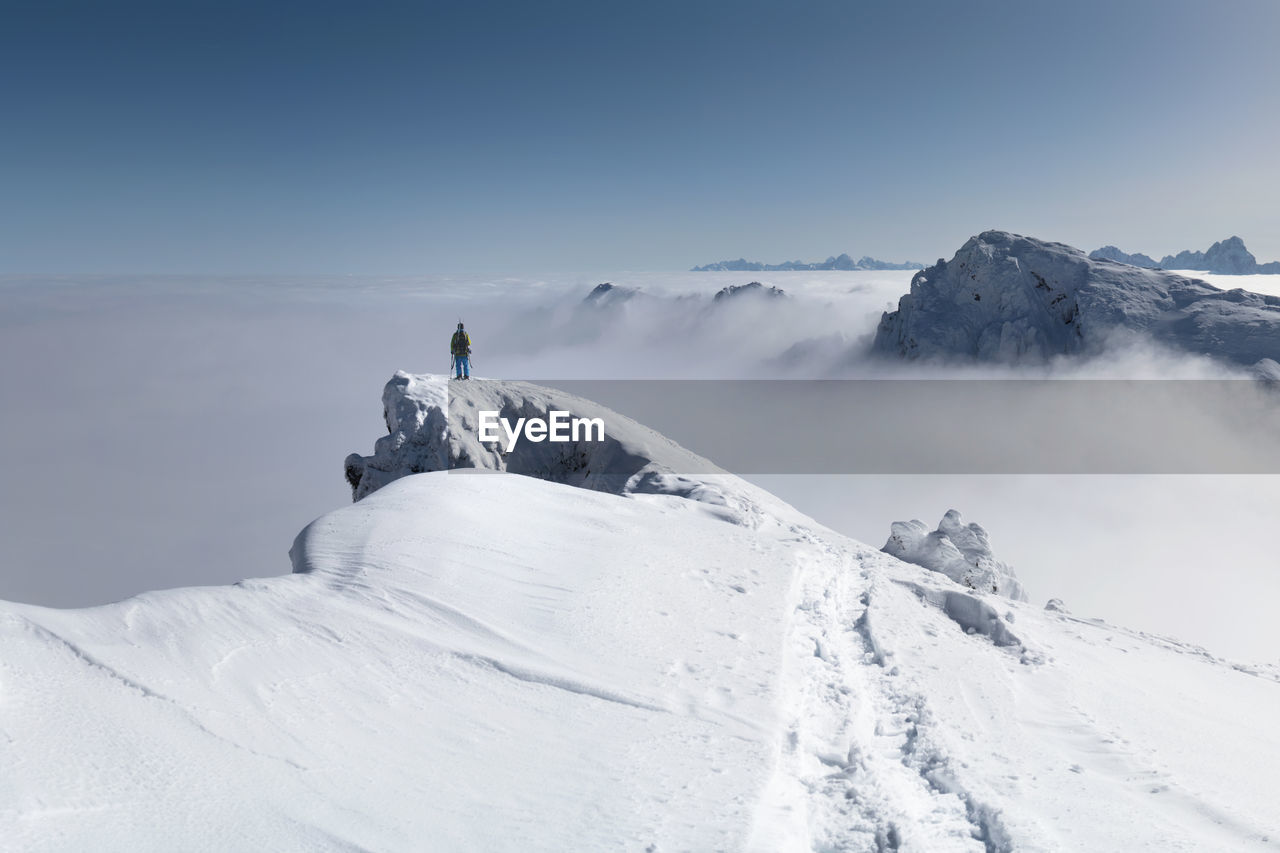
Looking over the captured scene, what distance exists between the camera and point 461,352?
2281 centimetres

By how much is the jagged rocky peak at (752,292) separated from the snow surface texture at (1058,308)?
312ft

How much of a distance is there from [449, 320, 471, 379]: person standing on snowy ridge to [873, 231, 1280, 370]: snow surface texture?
6591cm

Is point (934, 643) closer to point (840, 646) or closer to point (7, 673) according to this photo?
point (840, 646)

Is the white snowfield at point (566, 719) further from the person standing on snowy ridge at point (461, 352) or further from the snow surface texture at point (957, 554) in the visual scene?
the person standing on snowy ridge at point (461, 352)

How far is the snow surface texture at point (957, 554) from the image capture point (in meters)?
18.1

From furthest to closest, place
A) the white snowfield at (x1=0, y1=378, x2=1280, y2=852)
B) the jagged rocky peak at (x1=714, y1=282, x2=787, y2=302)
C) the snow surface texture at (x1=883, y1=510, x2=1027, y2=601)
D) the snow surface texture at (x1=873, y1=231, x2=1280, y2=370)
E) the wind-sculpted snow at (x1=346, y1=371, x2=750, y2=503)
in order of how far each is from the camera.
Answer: the jagged rocky peak at (x1=714, y1=282, x2=787, y2=302) → the snow surface texture at (x1=873, y1=231, x2=1280, y2=370) → the wind-sculpted snow at (x1=346, y1=371, x2=750, y2=503) → the snow surface texture at (x1=883, y1=510, x2=1027, y2=601) → the white snowfield at (x1=0, y1=378, x2=1280, y2=852)

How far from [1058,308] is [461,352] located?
68.6 meters

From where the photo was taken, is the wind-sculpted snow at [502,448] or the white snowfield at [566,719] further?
the wind-sculpted snow at [502,448]

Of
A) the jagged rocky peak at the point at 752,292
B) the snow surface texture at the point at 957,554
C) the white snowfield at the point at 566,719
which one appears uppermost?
the jagged rocky peak at the point at 752,292

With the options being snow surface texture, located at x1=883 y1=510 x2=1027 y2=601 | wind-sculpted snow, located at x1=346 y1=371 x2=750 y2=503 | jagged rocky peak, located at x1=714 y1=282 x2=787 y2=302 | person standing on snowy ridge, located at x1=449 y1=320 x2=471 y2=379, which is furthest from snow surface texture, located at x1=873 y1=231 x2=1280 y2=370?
jagged rocky peak, located at x1=714 y1=282 x2=787 y2=302

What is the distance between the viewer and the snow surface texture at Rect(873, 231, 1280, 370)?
6159 centimetres

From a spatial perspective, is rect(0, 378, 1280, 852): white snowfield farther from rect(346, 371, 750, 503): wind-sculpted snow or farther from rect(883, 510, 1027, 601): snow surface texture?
rect(346, 371, 750, 503): wind-sculpted snow

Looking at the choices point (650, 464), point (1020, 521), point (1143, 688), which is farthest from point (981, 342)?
point (1143, 688)

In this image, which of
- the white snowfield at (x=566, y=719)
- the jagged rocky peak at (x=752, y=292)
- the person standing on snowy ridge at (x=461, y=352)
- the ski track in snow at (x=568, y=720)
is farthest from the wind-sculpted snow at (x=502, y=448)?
the jagged rocky peak at (x=752, y=292)
